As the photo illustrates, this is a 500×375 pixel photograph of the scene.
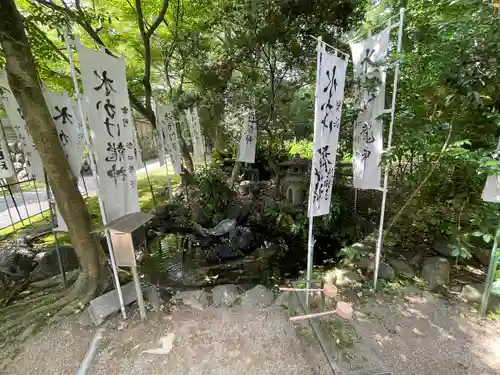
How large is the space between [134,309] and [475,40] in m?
4.86

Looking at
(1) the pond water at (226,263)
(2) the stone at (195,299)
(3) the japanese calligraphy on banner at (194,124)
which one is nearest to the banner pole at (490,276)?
(1) the pond water at (226,263)

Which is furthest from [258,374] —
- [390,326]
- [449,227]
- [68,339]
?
[449,227]

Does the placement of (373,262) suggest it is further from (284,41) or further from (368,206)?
(284,41)

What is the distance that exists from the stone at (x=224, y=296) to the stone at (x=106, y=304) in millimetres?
1077

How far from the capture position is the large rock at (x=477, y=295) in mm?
2952

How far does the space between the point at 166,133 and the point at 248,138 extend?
97.4 inches

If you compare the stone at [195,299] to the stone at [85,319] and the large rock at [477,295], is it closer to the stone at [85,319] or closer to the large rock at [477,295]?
the stone at [85,319]

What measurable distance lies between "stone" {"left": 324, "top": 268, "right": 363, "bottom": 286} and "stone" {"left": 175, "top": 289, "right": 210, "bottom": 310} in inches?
67.9

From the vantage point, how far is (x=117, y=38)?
7352 millimetres

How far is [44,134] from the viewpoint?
2.85m

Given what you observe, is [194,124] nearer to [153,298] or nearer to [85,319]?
[153,298]

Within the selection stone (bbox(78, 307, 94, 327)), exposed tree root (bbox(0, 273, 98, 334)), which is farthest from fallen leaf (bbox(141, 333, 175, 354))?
exposed tree root (bbox(0, 273, 98, 334))

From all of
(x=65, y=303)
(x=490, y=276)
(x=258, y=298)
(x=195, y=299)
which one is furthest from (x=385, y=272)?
(x=65, y=303)

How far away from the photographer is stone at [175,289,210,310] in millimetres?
3393
